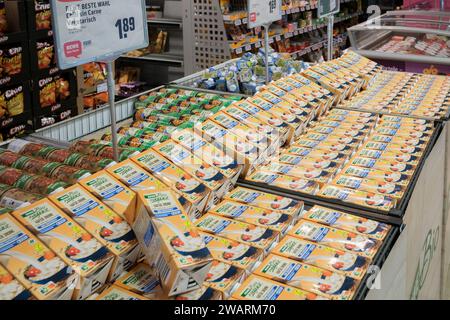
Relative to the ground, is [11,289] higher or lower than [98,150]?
lower

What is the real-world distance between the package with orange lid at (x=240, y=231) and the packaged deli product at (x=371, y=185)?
0.53m

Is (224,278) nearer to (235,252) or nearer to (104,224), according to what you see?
(235,252)

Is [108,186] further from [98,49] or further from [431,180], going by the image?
[431,180]

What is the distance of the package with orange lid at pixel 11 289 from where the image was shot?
1.18 meters

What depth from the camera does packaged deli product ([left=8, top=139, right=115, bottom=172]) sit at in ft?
5.94

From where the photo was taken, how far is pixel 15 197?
161cm

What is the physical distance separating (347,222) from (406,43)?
3.84 m

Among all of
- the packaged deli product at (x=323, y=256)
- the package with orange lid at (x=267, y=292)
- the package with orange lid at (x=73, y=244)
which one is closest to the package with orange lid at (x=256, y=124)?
the packaged deli product at (x=323, y=256)

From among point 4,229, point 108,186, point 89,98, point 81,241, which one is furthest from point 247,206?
point 89,98

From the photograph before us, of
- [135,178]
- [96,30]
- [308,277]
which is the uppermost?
[96,30]

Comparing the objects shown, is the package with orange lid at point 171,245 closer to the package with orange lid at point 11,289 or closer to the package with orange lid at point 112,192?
the package with orange lid at point 112,192

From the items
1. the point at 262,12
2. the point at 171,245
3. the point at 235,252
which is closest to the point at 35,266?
the point at 171,245

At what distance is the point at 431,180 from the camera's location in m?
2.60

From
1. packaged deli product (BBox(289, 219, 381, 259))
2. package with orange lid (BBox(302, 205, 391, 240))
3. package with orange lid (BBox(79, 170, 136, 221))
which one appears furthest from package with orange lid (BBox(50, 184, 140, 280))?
package with orange lid (BBox(302, 205, 391, 240))
